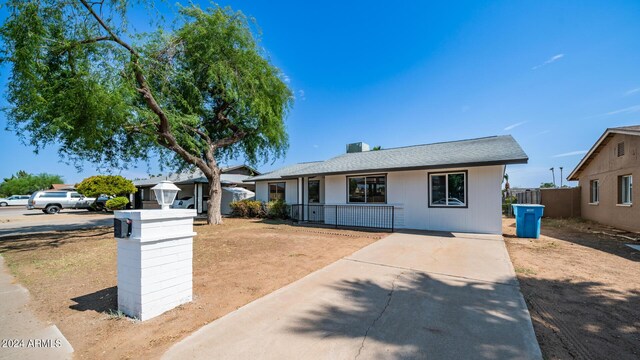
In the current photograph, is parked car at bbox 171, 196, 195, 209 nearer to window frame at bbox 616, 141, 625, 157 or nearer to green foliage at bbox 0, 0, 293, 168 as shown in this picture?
green foliage at bbox 0, 0, 293, 168

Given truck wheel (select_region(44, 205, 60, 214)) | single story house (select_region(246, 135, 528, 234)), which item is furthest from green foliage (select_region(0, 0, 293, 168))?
truck wheel (select_region(44, 205, 60, 214))

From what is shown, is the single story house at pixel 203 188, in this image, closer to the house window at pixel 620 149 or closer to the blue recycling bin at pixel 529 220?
the blue recycling bin at pixel 529 220

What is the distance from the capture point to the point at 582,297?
396 cm

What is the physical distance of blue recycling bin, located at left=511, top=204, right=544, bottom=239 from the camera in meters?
8.87

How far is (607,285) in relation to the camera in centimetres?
449

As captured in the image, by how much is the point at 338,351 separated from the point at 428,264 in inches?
147

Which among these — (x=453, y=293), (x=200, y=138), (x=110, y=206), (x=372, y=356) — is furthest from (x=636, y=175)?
(x=110, y=206)

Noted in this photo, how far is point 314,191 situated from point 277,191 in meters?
3.13

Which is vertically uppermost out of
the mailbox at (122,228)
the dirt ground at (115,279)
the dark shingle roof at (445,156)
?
the dark shingle roof at (445,156)

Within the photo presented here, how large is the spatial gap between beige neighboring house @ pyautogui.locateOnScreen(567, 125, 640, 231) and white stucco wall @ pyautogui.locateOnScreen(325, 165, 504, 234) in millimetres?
5705

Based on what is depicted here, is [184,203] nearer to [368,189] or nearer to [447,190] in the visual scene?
[368,189]

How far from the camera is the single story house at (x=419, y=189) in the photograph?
30.6 feet

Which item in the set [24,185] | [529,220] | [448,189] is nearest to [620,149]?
[529,220]

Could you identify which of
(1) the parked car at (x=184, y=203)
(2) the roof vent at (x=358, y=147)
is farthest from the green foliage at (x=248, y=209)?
(2) the roof vent at (x=358, y=147)
